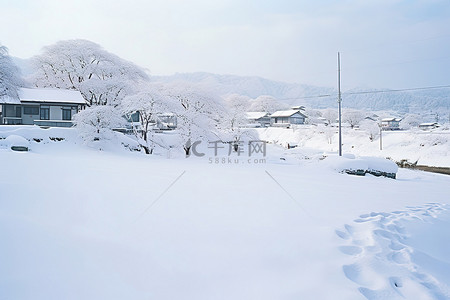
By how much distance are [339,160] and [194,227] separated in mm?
10524

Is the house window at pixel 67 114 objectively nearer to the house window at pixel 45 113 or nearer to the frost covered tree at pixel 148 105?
the house window at pixel 45 113

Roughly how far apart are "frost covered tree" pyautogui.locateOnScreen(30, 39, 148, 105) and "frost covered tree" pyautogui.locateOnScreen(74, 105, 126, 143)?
8.42 metres

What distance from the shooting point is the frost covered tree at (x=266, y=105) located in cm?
7731

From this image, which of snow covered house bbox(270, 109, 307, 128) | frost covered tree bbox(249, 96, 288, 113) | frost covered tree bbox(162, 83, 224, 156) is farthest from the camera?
frost covered tree bbox(249, 96, 288, 113)

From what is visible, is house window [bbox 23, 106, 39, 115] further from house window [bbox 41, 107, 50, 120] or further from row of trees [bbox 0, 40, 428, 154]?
row of trees [bbox 0, 40, 428, 154]

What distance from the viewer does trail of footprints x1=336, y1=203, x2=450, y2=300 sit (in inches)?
113

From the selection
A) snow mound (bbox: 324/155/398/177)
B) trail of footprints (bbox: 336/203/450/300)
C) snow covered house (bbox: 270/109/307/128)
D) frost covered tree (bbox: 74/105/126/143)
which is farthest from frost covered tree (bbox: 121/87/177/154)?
snow covered house (bbox: 270/109/307/128)

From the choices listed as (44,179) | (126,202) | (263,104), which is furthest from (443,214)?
(263,104)

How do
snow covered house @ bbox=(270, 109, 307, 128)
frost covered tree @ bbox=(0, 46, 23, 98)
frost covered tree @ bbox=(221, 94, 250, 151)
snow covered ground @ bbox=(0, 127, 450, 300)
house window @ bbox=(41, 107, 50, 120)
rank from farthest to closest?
snow covered house @ bbox=(270, 109, 307, 128) < frost covered tree @ bbox=(221, 94, 250, 151) < house window @ bbox=(41, 107, 50, 120) < frost covered tree @ bbox=(0, 46, 23, 98) < snow covered ground @ bbox=(0, 127, 450, 300)

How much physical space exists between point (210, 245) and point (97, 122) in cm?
1875

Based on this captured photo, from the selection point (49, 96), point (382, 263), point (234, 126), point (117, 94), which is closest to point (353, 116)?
point (234, 126)

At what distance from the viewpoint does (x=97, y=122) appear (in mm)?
20234

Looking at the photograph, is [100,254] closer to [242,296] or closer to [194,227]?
[194,227]

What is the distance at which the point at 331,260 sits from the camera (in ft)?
10.8
